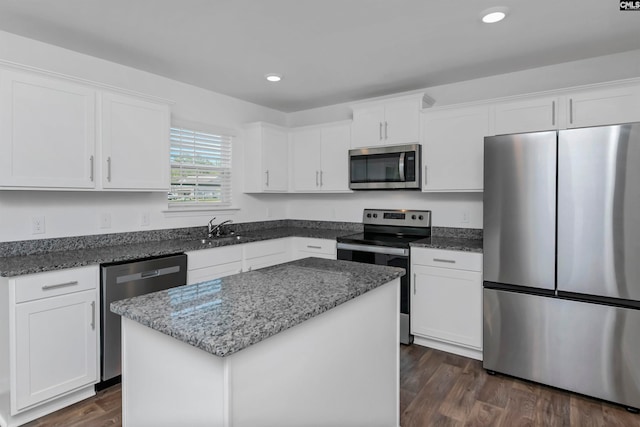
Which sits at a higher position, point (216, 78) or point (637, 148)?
point (216, 78)

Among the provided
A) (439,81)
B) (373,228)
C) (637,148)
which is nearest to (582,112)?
(637,148)

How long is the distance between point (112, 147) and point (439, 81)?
2.87 meters

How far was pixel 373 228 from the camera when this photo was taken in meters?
4.01

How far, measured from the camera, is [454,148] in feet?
10.4

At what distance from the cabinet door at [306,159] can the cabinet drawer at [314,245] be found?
0.63 meters

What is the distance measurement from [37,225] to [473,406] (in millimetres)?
3173

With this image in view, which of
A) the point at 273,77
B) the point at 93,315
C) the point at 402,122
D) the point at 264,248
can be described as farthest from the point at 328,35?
the point at 93,315

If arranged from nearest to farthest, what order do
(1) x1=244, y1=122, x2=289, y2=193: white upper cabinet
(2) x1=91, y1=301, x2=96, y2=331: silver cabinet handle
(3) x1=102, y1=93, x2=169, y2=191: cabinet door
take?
1. (2) x1=91, y1=301, x2=96, y2=331: silver cabinet handle
2. (3) x1=102, y1=93, x2=169, y2=191: cabinet door
3. (1) x1=244, y1=122, x2=289, y2=193: white upper cabinet

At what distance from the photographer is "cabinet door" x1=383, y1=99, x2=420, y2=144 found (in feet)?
11.0

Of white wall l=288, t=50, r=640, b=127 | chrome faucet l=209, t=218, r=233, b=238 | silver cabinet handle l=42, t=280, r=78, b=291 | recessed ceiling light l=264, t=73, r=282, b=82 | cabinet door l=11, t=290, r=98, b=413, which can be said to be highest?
recessed ceiling light l=264, t=73, r=282, b=82

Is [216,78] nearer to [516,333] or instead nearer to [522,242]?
[522,242]

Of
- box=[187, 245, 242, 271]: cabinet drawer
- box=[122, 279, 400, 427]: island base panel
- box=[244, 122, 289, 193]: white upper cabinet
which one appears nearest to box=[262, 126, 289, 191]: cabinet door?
box=[244, 122, 289, 193]: white upper cabinet

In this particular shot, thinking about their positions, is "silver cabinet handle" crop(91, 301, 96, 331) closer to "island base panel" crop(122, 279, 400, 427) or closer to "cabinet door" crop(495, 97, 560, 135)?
"island base panel" crop(122, 279, 400, 427)

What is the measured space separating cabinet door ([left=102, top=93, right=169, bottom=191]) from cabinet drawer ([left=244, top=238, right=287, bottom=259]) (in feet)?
3.06
